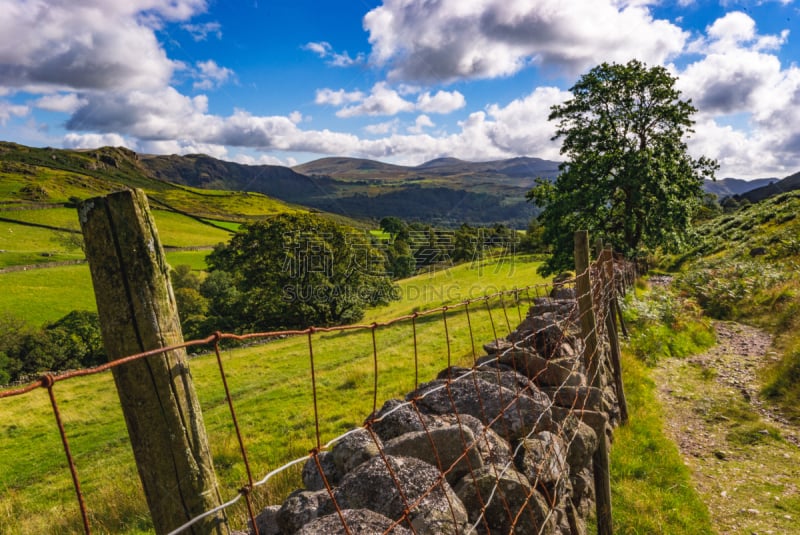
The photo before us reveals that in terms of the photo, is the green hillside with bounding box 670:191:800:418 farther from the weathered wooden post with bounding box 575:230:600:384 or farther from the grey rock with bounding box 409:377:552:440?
the grey rock with bounding box 409:377:552:440

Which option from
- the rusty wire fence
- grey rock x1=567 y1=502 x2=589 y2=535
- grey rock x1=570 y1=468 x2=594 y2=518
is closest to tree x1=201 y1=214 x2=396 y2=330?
the rusty wire fence

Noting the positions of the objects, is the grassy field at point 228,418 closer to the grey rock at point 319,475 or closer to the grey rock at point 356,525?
the grey rock at point 356,525

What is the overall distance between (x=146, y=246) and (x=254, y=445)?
1107cm

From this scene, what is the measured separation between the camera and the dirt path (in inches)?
231

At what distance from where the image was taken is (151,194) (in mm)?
157750

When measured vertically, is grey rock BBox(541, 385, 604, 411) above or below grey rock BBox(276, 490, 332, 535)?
below

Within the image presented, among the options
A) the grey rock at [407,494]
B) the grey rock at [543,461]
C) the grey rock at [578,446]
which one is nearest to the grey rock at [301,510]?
the grey rock at [407,494]

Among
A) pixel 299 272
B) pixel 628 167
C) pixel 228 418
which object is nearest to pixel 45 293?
pixel 299 272

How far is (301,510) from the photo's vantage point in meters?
3.39

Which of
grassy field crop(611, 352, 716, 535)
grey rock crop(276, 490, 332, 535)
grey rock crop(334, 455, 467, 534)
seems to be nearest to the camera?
grey rock crop(334, 455, 467, 534)

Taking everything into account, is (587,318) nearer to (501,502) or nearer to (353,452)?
(501,502)

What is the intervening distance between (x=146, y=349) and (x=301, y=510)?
2259 millimetres

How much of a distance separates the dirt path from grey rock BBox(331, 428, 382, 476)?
504cm

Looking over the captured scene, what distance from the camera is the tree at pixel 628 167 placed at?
793 inches
